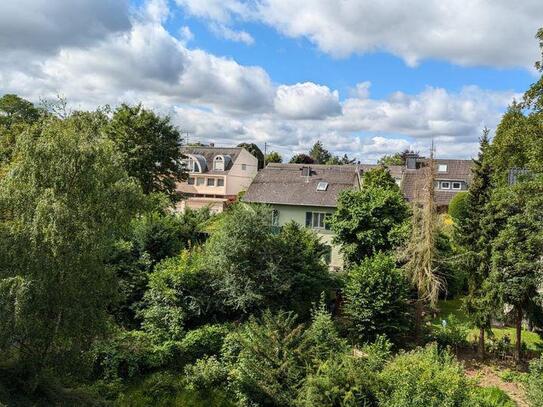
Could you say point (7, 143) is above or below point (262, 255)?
above

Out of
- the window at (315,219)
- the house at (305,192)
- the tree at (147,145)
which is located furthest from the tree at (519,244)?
the tree at (147,145)

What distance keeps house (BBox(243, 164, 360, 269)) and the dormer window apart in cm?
1938

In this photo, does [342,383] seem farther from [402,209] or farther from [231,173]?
[231,173]

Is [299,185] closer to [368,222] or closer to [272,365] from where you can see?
[368,222]

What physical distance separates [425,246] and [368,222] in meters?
4.74

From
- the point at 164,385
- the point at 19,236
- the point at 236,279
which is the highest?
the point at 19,236

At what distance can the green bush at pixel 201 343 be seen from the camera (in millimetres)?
18641

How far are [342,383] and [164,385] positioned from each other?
7005 mm

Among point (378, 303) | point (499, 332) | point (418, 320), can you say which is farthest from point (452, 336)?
point (378, 303)

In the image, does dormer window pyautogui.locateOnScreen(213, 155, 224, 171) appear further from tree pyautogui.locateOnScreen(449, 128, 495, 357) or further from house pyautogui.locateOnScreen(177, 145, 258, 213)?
tree pyautogui.locateOnScreen(449, 128, 495, 357)

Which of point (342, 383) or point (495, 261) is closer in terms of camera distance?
point (342, 383)

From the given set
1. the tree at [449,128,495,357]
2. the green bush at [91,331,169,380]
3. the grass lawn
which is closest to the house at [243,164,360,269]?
the grass lawn

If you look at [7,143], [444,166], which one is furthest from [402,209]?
[444,166]

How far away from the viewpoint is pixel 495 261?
17.7 m
